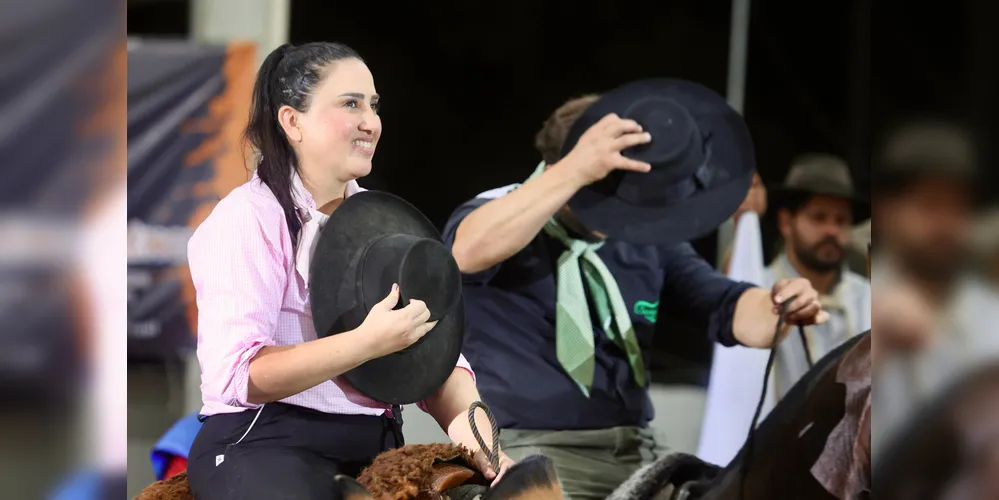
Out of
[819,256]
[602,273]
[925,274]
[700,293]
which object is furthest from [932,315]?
[602,273]

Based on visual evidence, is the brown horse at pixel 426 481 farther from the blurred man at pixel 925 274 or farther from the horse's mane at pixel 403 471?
the blurred man at pixel 925 274

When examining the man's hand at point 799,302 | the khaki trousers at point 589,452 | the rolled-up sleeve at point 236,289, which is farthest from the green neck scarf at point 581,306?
the rolled-up sleeve at point 236,289

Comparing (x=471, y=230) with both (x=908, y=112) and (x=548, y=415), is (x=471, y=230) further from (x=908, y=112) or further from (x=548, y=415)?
(x=908, y=112)

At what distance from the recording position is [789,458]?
2188 millimetres

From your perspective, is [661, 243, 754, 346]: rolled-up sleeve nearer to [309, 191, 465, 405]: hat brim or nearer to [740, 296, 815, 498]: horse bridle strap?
[740, 296, 815, 498]: horse bridle strap

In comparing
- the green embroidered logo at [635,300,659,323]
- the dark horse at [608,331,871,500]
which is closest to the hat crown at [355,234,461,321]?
the green embroidered logo at [635,300,659,323]

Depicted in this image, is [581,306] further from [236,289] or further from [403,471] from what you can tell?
[236,289]

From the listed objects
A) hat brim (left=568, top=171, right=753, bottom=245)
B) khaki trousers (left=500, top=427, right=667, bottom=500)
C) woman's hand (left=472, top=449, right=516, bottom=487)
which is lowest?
khaki trousers (left=500, top=427, right=667, bottom=500)

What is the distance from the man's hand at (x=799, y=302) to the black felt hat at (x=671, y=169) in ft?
0.74

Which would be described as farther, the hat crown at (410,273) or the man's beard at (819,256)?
the man's beard at (819,256)

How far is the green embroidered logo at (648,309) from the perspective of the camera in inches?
92.7

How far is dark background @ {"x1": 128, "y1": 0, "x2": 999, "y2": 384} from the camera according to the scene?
224 cm

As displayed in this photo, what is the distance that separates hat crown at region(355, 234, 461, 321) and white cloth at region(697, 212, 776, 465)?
2.45ft

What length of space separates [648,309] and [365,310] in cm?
76
